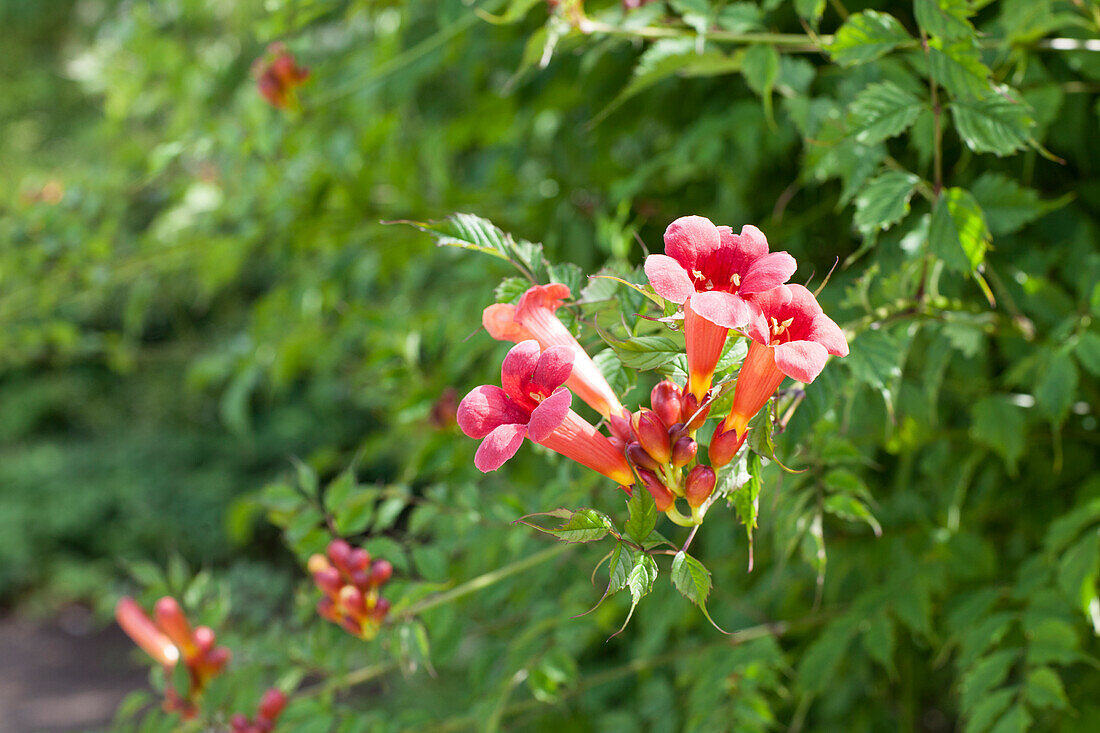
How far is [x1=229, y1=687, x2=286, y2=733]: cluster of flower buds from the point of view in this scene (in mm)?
1585

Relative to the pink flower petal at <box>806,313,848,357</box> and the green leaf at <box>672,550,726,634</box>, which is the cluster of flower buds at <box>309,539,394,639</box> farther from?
the pink flower petal at <box>806,313,848,357</box>

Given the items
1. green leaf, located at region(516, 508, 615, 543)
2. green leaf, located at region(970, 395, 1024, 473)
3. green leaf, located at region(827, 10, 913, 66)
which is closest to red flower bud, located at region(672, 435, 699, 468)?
green leaf, located at region(516, 508, 615, 543)

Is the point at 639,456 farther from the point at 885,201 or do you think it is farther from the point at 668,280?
the point at 885,201

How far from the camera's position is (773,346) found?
74cm

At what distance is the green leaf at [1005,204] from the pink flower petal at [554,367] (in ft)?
2.94

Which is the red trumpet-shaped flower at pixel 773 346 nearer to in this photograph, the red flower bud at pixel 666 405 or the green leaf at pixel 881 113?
the red flower bud at pixel 666 405

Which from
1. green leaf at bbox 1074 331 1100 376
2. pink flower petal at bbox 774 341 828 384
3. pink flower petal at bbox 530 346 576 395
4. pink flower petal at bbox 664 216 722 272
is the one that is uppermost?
pink flower petal at bbox 664 216 722 272

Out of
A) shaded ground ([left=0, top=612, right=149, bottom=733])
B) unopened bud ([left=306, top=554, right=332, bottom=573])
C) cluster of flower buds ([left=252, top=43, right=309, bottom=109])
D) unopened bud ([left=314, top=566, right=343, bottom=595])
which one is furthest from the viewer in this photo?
shaded ground ([left=0, top=612, right=149, bottom=733])

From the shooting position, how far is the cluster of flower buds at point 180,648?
→ 5.74 feet

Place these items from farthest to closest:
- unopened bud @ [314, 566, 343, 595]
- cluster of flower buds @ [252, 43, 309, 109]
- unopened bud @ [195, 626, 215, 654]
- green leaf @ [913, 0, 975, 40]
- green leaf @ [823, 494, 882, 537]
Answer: cluster of flower buds @ [252, 43, 309, 109] → unopened bud @ [195, 626, 215, 654] → unopened bud @ [314, 566, 343, 595] → green leaf @ [823, 494, 882, 537] → green leaf @ [913, 0, 975, 40]

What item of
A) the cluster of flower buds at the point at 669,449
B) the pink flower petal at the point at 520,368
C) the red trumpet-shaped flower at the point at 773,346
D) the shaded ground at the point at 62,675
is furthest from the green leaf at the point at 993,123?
the shaded ground at the point at 62,675

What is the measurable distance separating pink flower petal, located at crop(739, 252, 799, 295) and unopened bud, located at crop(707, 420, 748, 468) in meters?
0.16

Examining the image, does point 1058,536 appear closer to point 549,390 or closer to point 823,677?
point 823,677

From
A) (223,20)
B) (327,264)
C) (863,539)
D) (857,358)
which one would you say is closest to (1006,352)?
(863,539)
